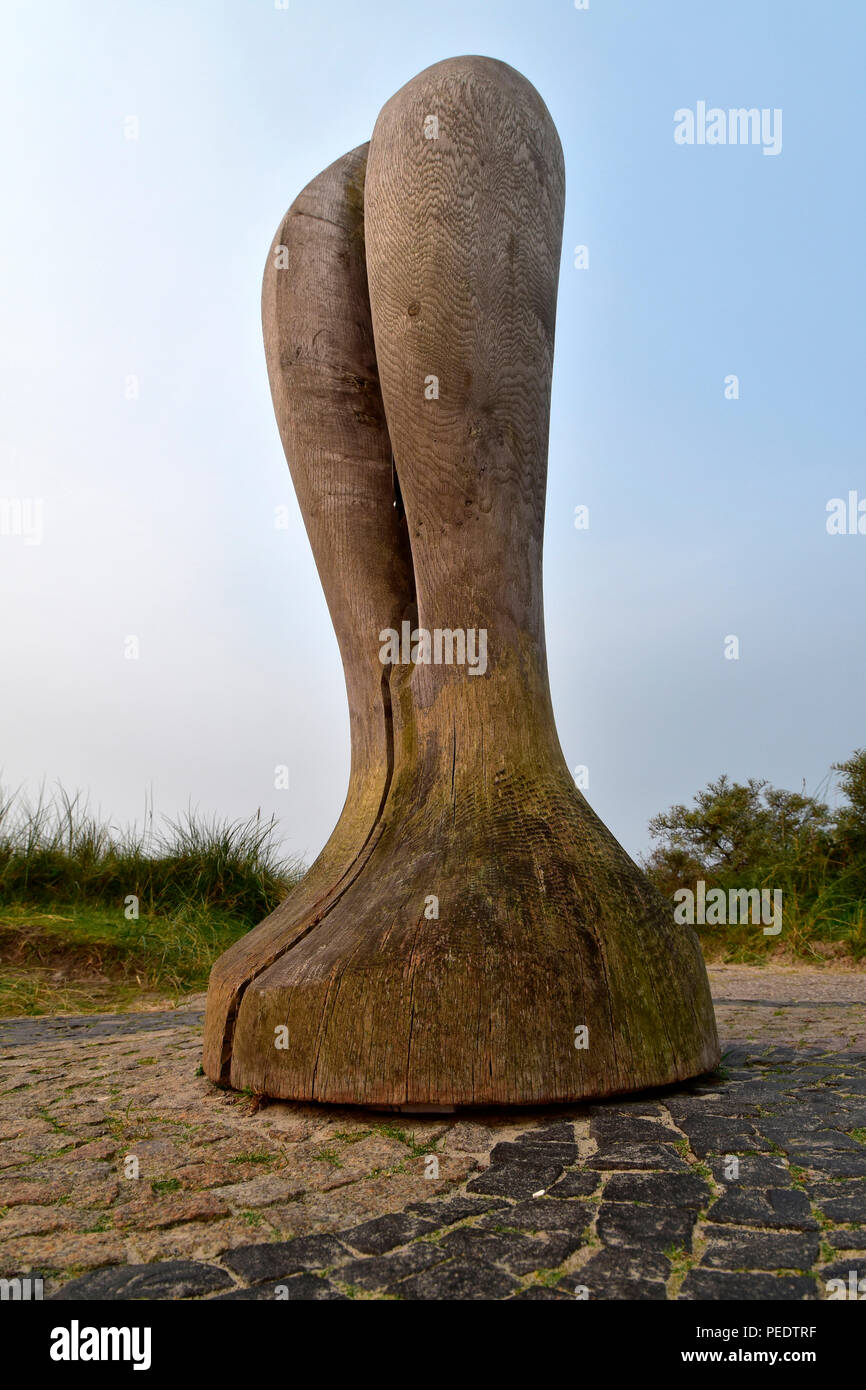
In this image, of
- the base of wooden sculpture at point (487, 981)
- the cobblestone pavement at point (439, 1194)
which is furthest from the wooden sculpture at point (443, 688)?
the cobblestone pavement at point (439, 1194)

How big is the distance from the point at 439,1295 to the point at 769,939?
6354 mm

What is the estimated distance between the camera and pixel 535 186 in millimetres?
2939

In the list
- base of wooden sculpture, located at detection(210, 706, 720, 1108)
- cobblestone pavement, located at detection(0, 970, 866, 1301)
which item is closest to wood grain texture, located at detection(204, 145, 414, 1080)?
base of wooden sculpture, located at detection(210, 706, 720, 1108)

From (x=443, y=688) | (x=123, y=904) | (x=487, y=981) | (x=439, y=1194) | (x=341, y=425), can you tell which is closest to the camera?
(x=439, y=1194)

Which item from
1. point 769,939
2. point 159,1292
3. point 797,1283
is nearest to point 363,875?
point 159,1292

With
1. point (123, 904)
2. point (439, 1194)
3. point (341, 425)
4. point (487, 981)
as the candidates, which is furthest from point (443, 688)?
point (123, 904)

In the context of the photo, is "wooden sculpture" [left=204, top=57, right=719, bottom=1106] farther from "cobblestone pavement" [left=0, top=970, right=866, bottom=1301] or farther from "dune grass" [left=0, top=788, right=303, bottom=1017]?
"dune grass" [left=0, top=788, right=303, bottom=1017]

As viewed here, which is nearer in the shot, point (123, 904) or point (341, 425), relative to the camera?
point (341, 425)

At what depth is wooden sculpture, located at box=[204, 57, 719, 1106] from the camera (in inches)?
88.9

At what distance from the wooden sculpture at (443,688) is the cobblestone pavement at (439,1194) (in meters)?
0.15

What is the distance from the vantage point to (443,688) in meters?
2.90

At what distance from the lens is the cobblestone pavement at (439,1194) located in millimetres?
1429

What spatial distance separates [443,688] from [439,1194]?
4.85 feet

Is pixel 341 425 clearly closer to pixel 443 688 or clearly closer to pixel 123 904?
pixel 443 688
